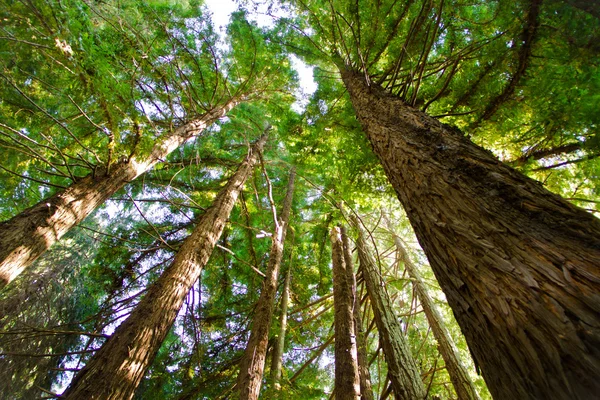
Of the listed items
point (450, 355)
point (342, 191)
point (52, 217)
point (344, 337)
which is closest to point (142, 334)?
point (52, 217)

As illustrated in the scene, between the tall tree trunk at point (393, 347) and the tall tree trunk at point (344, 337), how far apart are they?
512 millimetres

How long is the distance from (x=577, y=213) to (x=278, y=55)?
7496 millimetres

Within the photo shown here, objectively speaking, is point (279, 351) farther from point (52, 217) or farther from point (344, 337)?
point (52, 217)

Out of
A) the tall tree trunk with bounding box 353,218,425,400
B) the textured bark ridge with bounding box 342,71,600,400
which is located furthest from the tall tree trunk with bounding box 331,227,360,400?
the textured bark ridge with bounding box 342,71,600,400

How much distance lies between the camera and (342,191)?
15.2 ft

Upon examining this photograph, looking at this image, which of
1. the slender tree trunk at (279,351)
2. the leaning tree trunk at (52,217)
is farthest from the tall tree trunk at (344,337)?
the leaning tree trunk at (52,217)

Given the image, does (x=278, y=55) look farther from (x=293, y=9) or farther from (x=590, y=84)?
(x=590, y=84)

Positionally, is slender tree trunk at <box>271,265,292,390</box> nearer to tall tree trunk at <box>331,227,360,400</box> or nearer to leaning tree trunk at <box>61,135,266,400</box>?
tall tree trunk at <box>331,227,360,400</box>

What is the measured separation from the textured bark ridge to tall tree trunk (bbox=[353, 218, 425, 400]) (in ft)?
8.61

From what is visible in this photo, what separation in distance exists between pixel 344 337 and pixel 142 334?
104 inches

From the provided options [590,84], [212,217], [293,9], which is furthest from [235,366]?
[293,9]

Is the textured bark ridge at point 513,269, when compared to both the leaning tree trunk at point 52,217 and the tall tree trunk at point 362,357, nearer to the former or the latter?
the tall tree trunk at point 362,357

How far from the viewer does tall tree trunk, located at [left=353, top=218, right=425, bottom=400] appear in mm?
3488

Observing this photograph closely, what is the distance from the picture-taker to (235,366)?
5.05 metres
